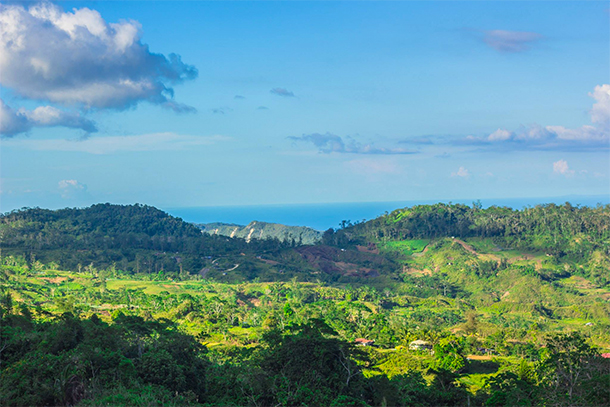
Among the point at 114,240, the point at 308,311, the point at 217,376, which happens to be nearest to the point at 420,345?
the point at 308,311

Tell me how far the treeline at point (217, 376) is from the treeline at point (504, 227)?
216 ft

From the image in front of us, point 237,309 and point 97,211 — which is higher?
point 97,211

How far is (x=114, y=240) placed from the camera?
8494 centimetres

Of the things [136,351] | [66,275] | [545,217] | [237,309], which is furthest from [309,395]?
[545,217]

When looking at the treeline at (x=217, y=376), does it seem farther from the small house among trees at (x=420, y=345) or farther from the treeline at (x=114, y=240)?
the treeline at (x=114, y=240)

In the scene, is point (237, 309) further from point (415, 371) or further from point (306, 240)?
point (306, 240)

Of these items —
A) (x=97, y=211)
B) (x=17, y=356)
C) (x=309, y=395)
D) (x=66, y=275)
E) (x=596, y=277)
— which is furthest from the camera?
(x=97, y=211)

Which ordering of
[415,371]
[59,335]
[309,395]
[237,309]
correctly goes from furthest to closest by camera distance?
[237,309]
[415,371]
[59,335]
[309,395]

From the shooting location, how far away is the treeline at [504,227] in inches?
3310

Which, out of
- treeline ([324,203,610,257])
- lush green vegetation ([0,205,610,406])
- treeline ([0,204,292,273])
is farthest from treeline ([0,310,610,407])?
treeline ([324,203,610,257])

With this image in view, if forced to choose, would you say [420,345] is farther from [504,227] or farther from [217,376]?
[504,227]

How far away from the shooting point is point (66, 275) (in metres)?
62.8

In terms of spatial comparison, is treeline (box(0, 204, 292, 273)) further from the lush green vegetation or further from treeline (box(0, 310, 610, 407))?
treeline (box(0, 310, 610, 407))

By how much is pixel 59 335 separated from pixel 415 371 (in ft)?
56.6
